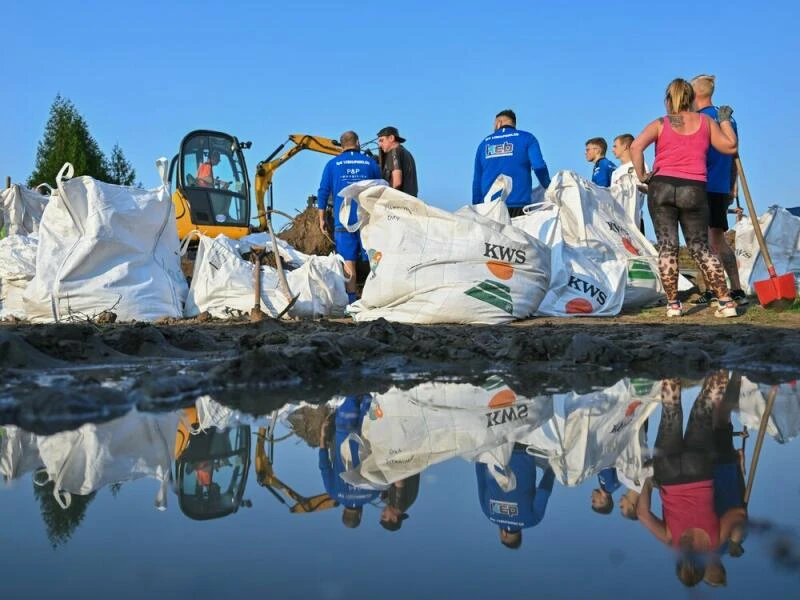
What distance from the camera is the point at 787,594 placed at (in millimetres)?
1196

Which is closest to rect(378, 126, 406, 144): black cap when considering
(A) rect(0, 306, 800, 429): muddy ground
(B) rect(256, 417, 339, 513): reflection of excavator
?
(A) rect(0, 306, 800, 429): muddy ground

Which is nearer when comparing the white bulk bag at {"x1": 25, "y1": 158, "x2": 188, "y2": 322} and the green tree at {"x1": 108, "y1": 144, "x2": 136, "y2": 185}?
the white bulk bag at {"x1": 25, "y1": 158, "x2": 188, "y2": 322}

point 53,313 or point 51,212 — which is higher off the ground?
point 51,212

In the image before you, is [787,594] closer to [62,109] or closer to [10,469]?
[10,469]

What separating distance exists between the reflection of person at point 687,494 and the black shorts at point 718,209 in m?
5.25

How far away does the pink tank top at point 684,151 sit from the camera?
656 cm

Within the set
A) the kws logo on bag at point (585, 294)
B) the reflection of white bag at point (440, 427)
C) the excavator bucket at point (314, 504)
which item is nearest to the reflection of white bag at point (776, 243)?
the kws logo on bag at point (585, 294)

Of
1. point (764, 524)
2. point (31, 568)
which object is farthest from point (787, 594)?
point (31, 568)

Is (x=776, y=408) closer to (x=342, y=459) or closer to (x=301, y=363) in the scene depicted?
(x=342, y=459)

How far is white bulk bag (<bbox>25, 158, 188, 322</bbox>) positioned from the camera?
7133mm

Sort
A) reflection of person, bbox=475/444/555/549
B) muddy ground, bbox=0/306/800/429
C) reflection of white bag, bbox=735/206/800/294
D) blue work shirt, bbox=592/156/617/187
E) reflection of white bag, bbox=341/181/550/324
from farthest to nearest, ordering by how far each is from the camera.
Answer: blue work shirt, bbox=592/156/617/187, reflection of white bag, bbox=735/206/800/294, reflection of white bag, bbox=341/181/550/324, muddy ground, bbox=0/306/800/429, reflection of person, bbox=475/444/555/549

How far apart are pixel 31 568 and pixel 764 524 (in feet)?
3.76

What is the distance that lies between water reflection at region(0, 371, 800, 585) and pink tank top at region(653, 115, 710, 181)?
388 centimetres

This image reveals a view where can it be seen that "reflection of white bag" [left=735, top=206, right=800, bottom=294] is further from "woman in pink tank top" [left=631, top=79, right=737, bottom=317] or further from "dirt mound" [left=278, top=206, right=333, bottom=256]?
"dirt mound" [left=278, top=206, right=333, bottom=256]
